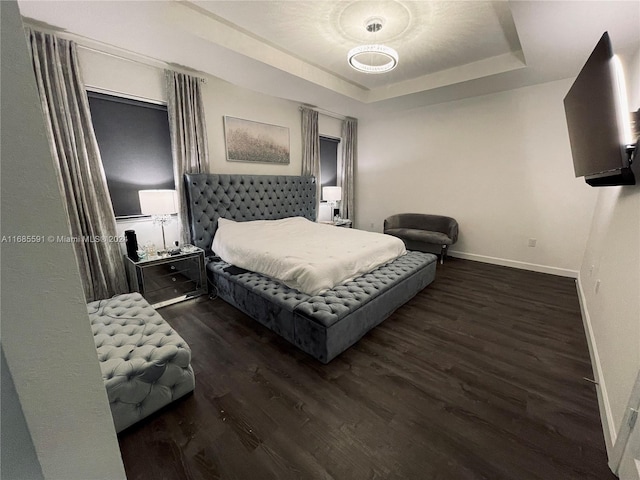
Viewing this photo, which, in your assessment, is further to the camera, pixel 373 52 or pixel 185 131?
pixel 185 131

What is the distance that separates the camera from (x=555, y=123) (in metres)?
3.69

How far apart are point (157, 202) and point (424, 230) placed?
14.0ft

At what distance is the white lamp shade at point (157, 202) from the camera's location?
2760 mm

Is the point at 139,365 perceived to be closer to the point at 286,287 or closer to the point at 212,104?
the point at 286,287

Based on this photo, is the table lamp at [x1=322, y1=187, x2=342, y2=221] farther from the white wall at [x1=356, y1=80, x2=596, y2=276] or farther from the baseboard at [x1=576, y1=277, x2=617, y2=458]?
the baseboard at [x1=576, y1=277, x2=617, y2=458]

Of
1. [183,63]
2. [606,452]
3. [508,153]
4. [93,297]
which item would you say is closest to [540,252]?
[508,153]

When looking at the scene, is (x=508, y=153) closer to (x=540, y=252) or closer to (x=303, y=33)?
(x=540, y=252)

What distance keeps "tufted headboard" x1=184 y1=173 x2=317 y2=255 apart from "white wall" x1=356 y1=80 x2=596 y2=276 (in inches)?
80.0

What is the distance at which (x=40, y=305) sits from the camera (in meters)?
0.56

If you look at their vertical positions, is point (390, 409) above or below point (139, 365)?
below

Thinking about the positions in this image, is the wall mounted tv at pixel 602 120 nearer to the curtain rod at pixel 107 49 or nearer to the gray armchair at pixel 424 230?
the gray armchair at pixel 424 230

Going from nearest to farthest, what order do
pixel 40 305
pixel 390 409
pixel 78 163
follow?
pixel 40 305, pixel 390 409, pixel 78 163

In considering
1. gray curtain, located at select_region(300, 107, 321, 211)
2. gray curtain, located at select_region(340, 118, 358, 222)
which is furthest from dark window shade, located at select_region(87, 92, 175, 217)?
gray curtain, located at select_region(340, 118, 358, 222)

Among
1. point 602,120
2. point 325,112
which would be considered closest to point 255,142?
point 325,112
